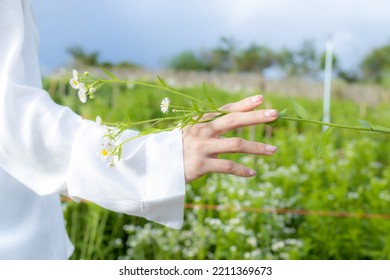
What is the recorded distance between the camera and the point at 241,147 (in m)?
1.04

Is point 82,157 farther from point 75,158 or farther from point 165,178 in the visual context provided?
point 165,178

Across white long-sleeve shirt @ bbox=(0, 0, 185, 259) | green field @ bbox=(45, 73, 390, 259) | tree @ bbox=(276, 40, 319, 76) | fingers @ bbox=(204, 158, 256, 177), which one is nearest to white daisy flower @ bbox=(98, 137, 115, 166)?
white long-sleeve shirt @ bbox=(0, 0, 185, 259)

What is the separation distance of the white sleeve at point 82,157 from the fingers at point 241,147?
0.26 ft

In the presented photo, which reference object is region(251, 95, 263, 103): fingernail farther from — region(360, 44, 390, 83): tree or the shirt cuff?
region(360, 44, 390, 83): tree

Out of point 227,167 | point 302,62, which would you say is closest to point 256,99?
point 227,167

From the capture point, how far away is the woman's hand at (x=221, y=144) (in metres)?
1.04

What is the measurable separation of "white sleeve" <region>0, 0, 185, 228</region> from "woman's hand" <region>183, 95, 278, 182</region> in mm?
22

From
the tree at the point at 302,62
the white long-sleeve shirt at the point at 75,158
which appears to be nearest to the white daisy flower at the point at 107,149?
the white long-sleeve shirt at the point at 75,158

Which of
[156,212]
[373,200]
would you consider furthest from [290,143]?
[156,212]

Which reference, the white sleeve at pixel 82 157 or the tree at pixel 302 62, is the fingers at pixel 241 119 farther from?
the tree at pixel 302 62

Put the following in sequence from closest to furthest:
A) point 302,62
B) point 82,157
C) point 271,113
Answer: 1. point 271,113
2. point 82,157
3. point 302,62

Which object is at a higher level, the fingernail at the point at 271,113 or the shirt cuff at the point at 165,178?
the fingernail at the point at 271,113

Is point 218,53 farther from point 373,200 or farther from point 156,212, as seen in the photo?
point 156,212

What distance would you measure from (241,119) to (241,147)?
0.05m
